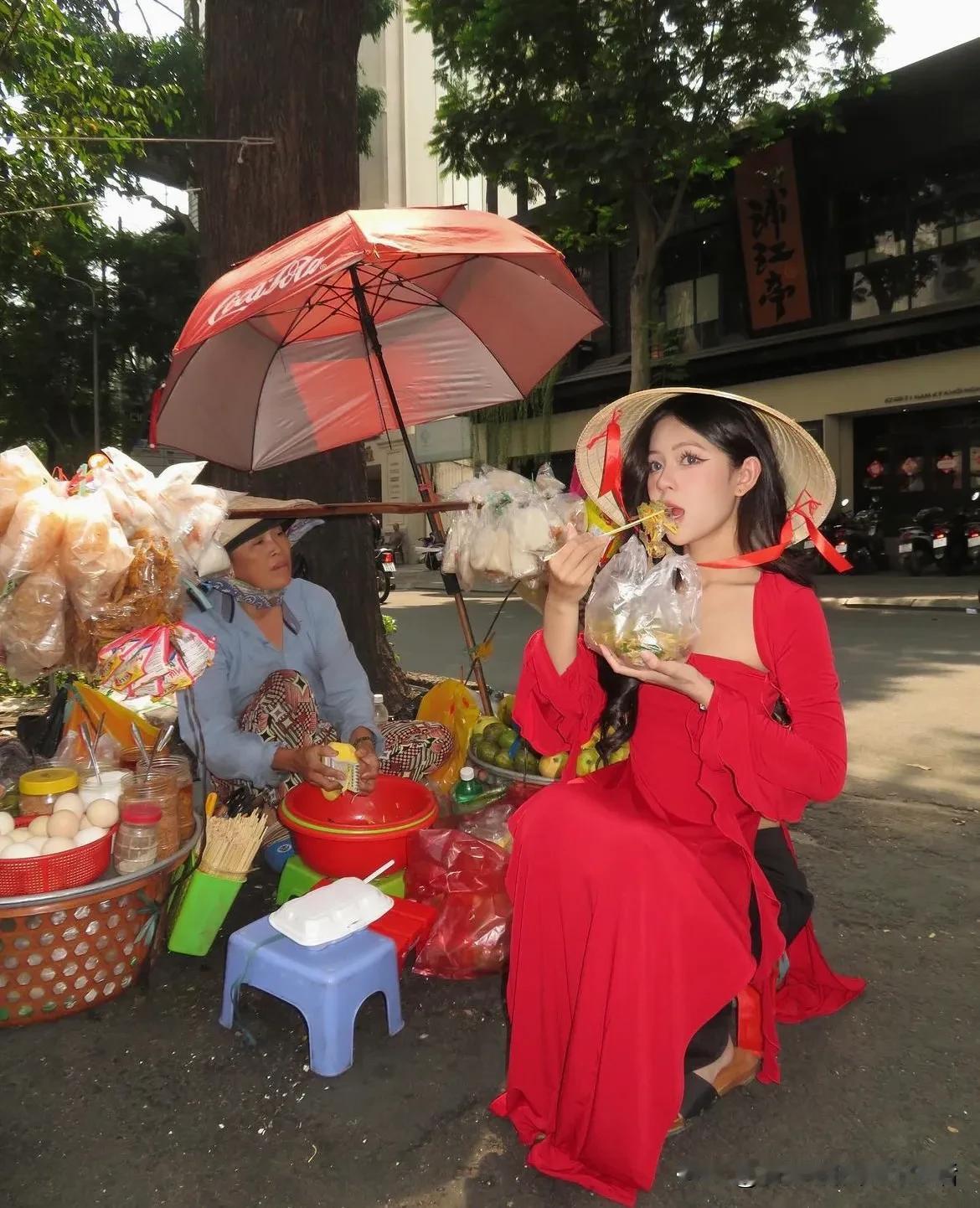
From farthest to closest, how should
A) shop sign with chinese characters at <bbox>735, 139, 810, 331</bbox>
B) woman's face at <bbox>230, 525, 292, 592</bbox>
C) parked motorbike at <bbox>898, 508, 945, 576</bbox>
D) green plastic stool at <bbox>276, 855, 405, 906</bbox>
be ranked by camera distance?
shop sign with chinese characters at <bbox>735, 139, 810, 331</bbox> < parked motorbike at <bbox>898, 508, 945, 576</bbox> < woman's face at <bbox>230, 525, 292, 592</bbox> < green plastic stool at <bbox>276, 855, 405, 906</bbox>

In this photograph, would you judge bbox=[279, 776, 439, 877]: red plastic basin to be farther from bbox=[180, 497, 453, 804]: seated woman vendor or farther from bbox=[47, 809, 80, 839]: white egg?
bbox=[47, 809, 80, 839]: white egg

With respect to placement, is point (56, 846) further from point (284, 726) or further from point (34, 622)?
point (284, 726)

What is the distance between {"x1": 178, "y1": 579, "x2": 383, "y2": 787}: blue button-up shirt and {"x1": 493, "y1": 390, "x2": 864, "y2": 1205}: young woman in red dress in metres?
1.29

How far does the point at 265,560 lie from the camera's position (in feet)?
10.2

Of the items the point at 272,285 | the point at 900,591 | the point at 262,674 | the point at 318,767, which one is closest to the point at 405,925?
the point at 318,767

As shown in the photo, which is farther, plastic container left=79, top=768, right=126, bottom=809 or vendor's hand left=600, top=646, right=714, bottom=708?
plastic container left=79, top=768, right=126, bottom=809

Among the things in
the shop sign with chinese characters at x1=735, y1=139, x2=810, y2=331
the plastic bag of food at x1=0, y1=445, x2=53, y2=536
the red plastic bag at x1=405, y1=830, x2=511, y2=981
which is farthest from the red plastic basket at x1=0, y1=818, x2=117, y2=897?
the shop sign with chinese characters at x1=735, y1=139, x2=810, y2=331

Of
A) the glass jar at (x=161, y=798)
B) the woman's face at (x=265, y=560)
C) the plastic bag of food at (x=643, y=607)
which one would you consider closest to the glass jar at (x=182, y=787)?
the glass jar at (x=161, y=798)

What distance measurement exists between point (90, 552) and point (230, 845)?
110 centimetres

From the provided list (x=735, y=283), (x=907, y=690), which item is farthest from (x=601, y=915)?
(x=735, y=283)

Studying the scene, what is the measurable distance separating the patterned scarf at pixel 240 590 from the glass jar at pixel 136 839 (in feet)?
2.94

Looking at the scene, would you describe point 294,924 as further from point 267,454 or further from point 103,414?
point 103,414

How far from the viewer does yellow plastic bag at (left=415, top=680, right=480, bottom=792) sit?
12.2 ft

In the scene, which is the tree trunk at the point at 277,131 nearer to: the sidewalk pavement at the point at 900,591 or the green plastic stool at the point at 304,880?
the green plastic stool at the point at 304,880
